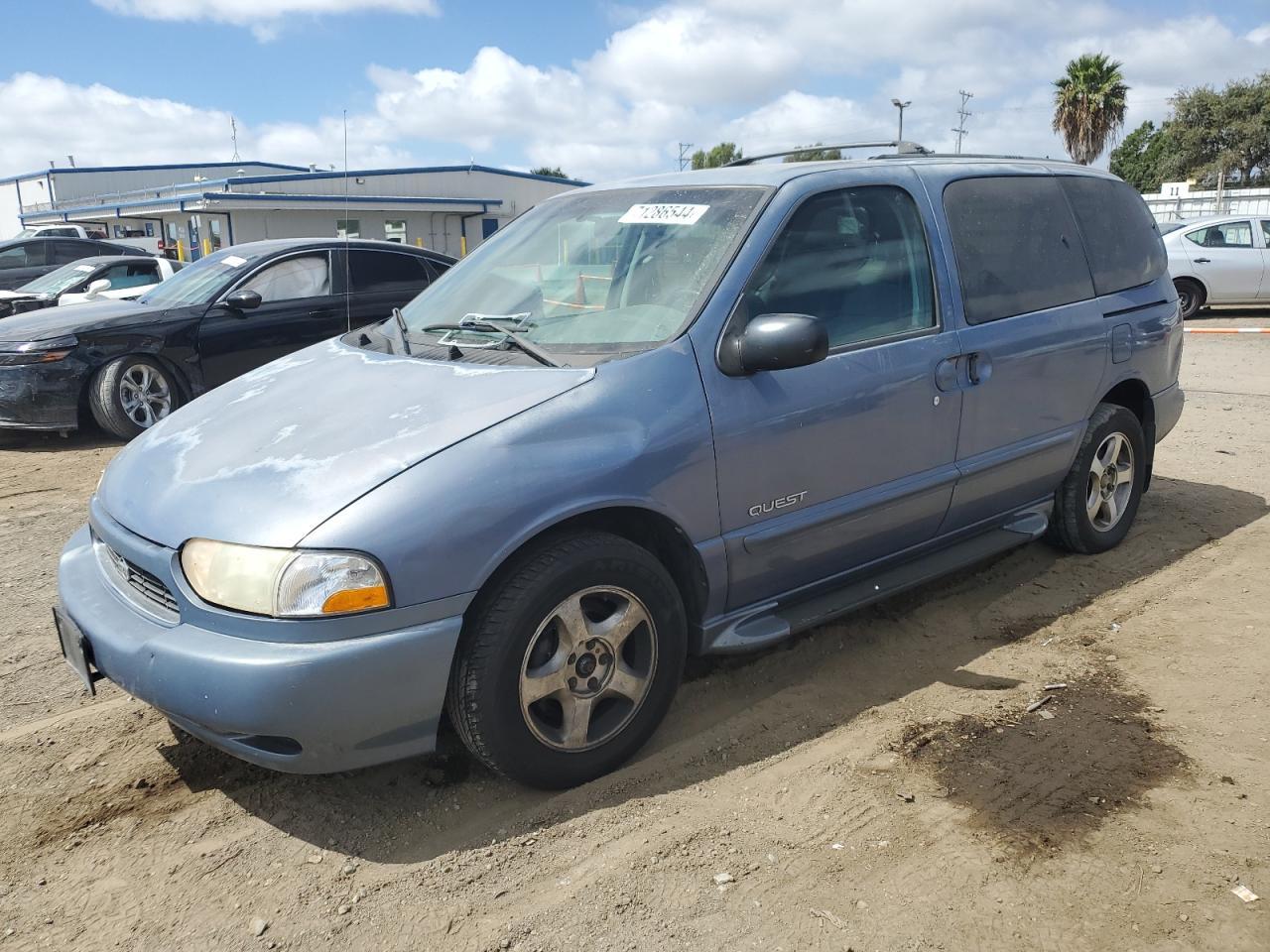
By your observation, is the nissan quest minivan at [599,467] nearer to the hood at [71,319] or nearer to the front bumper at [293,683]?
the front bumper at [293,683]

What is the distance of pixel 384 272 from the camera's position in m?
9.05

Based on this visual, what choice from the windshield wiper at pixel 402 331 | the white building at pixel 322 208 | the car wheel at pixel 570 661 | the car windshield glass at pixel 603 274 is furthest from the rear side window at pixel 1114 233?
the white building at pixel 322 208

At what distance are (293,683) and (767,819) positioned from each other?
4.49ft

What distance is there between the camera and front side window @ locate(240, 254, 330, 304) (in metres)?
8.51

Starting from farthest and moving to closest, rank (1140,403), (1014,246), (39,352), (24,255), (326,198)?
(326,198)
(24,255)
(39,352)
(1140,403)
(1014,246)

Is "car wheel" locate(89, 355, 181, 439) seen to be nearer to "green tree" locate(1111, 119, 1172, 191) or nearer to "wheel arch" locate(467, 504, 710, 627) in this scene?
"wheel arch" locate(467, 504, 710, 627)

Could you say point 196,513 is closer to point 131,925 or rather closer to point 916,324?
point 131,925

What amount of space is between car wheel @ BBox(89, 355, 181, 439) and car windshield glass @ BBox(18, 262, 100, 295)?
18.0ft

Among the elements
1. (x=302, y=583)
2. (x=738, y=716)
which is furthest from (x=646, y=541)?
(x=302, y=583)

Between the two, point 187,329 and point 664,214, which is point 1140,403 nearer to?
point 664,214

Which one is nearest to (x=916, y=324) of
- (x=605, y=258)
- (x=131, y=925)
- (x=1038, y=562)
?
(x=605, y=258)

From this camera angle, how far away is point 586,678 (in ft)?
9.75

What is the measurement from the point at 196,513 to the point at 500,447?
2.75 ft

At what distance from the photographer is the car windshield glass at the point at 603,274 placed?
10.9ft
